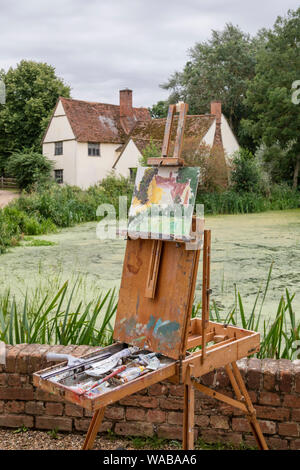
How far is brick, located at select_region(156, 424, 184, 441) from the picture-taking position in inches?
112

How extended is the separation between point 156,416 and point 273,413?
24.7 inches

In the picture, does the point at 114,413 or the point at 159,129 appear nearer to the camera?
the point at 114,413

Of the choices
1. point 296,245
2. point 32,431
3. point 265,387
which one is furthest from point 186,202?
point 296,245

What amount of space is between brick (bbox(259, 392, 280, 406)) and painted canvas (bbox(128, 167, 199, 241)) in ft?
3.74

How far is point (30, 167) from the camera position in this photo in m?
28.3

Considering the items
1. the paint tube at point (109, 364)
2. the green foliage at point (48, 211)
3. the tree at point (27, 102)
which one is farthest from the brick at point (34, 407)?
the tree at point (27, 102)

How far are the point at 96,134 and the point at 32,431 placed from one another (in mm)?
26603

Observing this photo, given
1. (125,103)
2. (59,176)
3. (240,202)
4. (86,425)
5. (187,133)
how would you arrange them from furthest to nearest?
(125,103)
(59,176)
(187,133)
(240,202)
(86,425)

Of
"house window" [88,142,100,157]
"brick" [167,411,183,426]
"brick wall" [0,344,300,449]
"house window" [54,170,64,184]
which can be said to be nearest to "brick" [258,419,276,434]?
"brick wall" [0,344,300,449]

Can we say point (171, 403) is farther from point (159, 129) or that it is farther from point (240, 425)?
point (159, 129)

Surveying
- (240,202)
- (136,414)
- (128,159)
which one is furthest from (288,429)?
(128,159)

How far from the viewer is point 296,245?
1142cm

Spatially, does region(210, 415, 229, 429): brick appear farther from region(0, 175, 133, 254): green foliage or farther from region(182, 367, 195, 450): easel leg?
region(0, 175, 133, 254): green foliage
